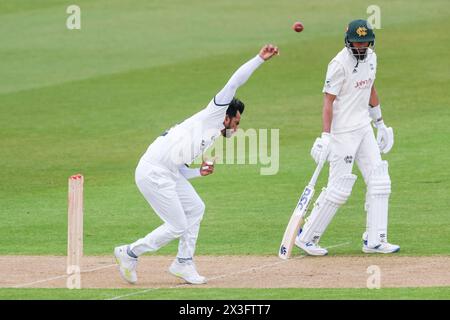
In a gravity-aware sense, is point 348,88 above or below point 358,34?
below

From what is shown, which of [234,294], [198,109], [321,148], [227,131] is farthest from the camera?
[198,109]

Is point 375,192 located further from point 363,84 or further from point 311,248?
point 363,84

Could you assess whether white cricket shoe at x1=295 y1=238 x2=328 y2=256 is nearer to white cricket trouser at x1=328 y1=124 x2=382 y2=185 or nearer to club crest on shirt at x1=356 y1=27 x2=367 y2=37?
white cricket trouser at x1=328 y1=124 x2=382 y2=185

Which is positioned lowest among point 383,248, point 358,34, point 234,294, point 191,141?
point 234,294

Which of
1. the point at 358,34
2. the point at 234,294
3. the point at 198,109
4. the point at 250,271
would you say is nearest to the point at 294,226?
the point at 250,271

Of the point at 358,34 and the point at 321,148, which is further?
the point at 358,34

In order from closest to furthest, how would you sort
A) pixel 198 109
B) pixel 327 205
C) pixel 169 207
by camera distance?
1. pixel 169 207
2. pixel 327 205
3. pixel 198 109

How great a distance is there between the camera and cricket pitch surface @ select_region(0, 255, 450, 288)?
11344mm

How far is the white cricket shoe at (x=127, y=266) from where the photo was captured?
37.2ft

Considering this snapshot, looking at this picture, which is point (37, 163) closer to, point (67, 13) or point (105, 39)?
point (105, 39)

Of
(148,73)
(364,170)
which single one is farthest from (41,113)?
(364,170)

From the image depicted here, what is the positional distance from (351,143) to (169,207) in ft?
8.06

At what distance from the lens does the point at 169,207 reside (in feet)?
36.8

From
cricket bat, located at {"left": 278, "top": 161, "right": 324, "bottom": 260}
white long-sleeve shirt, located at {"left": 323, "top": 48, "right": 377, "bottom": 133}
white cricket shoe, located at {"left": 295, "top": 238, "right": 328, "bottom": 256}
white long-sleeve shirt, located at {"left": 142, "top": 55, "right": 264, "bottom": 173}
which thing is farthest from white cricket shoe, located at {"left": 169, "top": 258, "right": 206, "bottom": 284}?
white long-sleeve shirt, located at {"left": 323, "top": 48, "right": 377, "bottom": 133}
